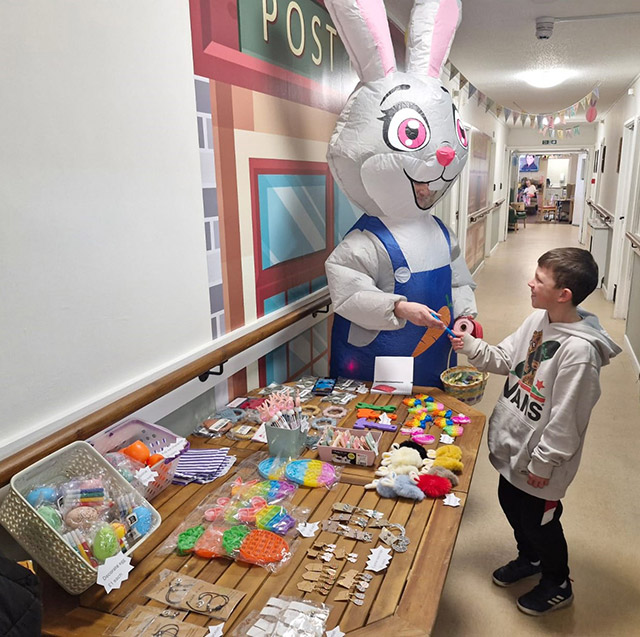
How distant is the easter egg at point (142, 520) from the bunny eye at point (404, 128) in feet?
4.81

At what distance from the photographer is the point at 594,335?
1618 mm

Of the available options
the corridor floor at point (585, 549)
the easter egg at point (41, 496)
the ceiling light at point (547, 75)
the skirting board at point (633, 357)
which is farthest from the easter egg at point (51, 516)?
the ceiling light at point (547, 75)

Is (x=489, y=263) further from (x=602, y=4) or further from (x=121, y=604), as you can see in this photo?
(x=121, y=604)

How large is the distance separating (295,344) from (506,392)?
1002 millimetres

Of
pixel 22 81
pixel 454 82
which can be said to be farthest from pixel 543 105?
pixel 22 81

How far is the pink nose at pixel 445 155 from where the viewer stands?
6.87ft

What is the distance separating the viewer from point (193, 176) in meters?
1.69

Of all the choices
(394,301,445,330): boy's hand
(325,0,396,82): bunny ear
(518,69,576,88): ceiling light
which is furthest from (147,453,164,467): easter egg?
(518,69,576,88): ceiling light

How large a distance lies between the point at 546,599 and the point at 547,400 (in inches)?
31.1

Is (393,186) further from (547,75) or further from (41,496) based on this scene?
(547,75)

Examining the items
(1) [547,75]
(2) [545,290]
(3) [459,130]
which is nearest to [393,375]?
(2) [545,290]

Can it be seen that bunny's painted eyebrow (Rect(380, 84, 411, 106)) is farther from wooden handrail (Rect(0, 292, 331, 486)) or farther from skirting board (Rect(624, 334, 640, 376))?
skirting board (Rect(624, 334, 640, 376))

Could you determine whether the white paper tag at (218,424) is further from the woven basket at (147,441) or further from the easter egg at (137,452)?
the easter egg at (137,452)

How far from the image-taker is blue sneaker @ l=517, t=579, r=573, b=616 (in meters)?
1.96
